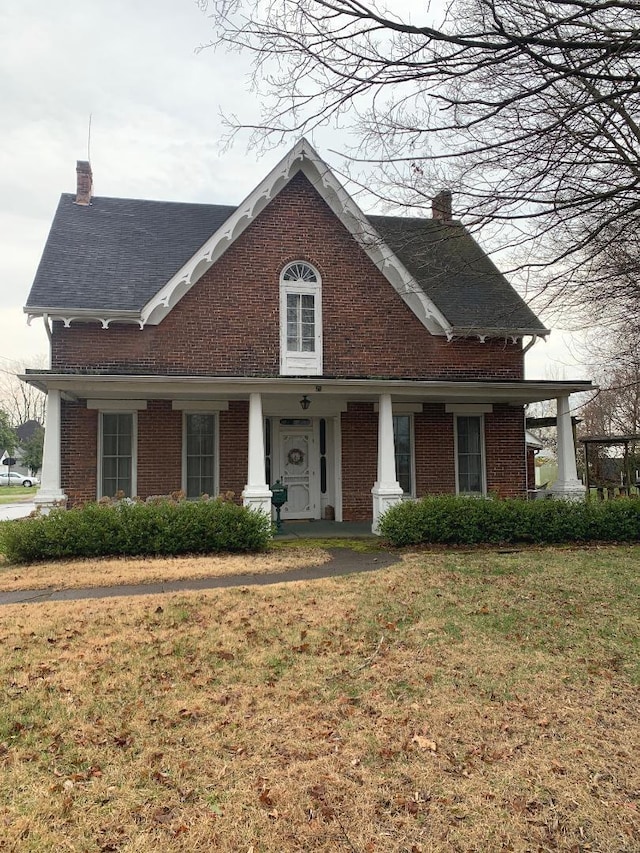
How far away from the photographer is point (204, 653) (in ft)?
17.8

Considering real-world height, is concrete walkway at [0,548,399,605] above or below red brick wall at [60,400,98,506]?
below

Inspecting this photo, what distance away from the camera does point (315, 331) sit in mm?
13805

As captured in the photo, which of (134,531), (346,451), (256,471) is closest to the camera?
(134,531)

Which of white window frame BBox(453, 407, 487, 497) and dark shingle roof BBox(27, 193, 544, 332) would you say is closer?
dark shingle roof BBox(27, 193, 544, 332)

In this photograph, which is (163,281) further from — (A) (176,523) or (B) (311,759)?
(B) (311,759)

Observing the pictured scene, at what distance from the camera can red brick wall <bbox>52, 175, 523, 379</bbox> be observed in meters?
12.8

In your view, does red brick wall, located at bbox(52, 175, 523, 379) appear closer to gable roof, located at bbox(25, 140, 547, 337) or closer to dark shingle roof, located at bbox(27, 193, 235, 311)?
gable roof, located at bbox(25, 140, 547, 337)

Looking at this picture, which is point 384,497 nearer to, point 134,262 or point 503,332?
point 503,332

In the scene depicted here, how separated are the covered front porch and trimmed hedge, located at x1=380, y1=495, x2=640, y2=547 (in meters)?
1.04

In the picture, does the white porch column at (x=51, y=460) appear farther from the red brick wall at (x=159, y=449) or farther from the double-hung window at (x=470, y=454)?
the double-hung window at (x=470, y=454)

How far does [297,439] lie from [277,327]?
2.92 metres

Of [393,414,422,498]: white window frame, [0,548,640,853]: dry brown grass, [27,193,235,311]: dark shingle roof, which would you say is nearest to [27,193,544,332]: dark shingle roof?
[27,193,235,311]: dark shingle roof

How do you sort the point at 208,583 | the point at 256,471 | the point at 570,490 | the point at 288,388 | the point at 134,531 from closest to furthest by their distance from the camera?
the point at 208,583
the point at 134,531
the point at 256,471
the point at 288,388
the point at 570,490

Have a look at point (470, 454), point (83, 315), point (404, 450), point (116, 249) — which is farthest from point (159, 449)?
point (470, 454)
